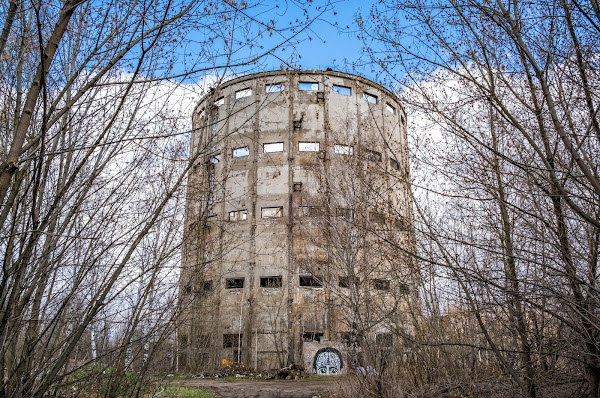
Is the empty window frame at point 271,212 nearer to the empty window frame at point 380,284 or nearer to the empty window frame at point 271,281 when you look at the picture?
the empty window frame at point 271,281

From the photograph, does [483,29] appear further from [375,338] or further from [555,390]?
[375,338]

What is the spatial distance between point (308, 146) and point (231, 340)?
11576 millimetres

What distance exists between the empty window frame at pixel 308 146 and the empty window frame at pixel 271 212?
12.3 ft

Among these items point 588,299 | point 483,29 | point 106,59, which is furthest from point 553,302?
point 106,59

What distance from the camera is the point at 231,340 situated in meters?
24.3

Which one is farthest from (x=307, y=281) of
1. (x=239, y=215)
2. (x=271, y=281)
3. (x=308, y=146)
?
(x=308, y=146)

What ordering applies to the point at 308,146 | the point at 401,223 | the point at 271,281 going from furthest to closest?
1. the point at 308,146
2. the point at 271,281
3. the point at 401,223

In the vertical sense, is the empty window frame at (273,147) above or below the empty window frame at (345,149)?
above

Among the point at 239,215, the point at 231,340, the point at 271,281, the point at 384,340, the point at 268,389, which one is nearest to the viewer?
the point at 384,340

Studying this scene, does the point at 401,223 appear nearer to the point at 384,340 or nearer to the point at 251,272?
the point at 384,340

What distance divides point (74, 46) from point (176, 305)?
402cm

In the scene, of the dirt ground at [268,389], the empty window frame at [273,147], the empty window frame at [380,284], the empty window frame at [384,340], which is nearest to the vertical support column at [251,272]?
the empty window frame at [273,147]

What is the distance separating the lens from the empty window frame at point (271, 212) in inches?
1024

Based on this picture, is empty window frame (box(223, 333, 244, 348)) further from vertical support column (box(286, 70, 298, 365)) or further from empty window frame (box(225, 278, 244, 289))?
vertical support column (box(286, 70, 298, 365))
